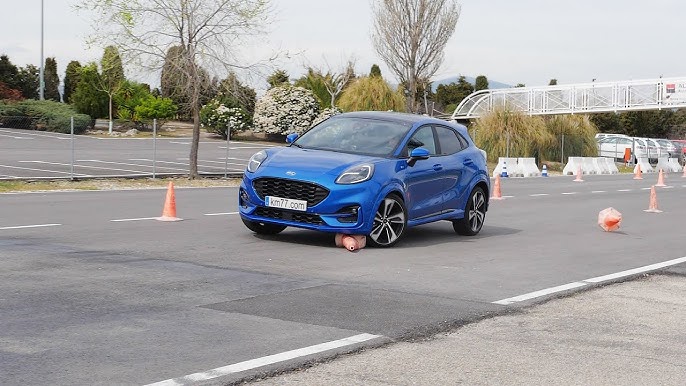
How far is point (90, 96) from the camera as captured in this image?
5741cm

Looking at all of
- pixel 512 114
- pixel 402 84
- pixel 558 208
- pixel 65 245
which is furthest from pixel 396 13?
pixel 65 245

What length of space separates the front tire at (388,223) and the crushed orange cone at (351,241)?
13 centimetres

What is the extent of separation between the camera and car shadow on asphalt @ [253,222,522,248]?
505 inches

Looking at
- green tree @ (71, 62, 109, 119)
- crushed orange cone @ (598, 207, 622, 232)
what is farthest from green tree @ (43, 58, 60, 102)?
crushed orange cone @ (598, 207, 622, 232)

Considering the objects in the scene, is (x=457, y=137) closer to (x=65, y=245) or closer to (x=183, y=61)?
(x=65, y=245)

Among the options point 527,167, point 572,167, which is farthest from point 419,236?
point 572,167

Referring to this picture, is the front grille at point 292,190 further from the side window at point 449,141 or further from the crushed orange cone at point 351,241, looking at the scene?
the side window at point 449,141

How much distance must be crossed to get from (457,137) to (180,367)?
929cm

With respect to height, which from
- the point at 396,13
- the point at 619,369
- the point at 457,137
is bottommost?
the point at 619,369

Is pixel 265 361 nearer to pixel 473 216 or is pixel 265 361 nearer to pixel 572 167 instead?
pixel 473 216

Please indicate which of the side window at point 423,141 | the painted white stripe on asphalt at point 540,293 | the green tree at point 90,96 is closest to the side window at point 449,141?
the side window at point 423,141

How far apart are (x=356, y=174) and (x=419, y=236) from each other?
8.36ft

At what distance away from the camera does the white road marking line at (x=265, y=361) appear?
5598 millimetres

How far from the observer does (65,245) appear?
37.2 feet
